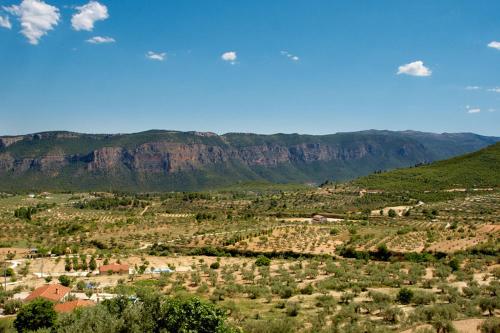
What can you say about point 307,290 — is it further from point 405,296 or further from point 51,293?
point 51,293

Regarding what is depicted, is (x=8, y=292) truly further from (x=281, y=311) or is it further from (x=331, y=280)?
(x=331, y=280)

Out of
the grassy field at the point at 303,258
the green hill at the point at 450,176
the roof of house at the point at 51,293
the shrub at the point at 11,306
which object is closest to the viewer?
the grassy field at the point at 303,258

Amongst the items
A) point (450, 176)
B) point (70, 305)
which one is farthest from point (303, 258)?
point (450, 176)

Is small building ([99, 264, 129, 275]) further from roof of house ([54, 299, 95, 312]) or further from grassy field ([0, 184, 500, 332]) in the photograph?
roof of house ([54, 299, 95, 312])

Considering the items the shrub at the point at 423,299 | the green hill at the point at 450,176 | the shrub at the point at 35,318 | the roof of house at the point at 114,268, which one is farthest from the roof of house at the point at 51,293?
the green hill at the point at 450,176

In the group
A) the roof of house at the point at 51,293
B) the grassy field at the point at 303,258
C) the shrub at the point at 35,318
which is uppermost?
the shrub at the point at 35,318

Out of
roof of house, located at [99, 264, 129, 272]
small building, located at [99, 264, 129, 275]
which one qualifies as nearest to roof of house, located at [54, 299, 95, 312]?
small building, located at [99, 264, 129, 275]

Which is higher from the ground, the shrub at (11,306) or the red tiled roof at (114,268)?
the shrub at (11,306)

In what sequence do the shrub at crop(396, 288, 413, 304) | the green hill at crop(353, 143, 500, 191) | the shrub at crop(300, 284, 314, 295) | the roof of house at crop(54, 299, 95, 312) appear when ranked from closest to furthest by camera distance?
the roof of house at crop(54, 299, 95, 312), the shrub at crop(396, 288, 413, 304), the shrub at crop(300, 284, 314, 295), the green hill at crop(353, 143, 500, 191)

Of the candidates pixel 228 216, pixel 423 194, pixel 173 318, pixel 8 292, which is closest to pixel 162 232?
pixel 228 216

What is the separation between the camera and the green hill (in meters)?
122

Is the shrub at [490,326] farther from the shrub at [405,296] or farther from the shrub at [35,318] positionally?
the shrub at [35,318]

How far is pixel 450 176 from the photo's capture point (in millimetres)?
128875

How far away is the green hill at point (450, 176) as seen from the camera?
122 meters
